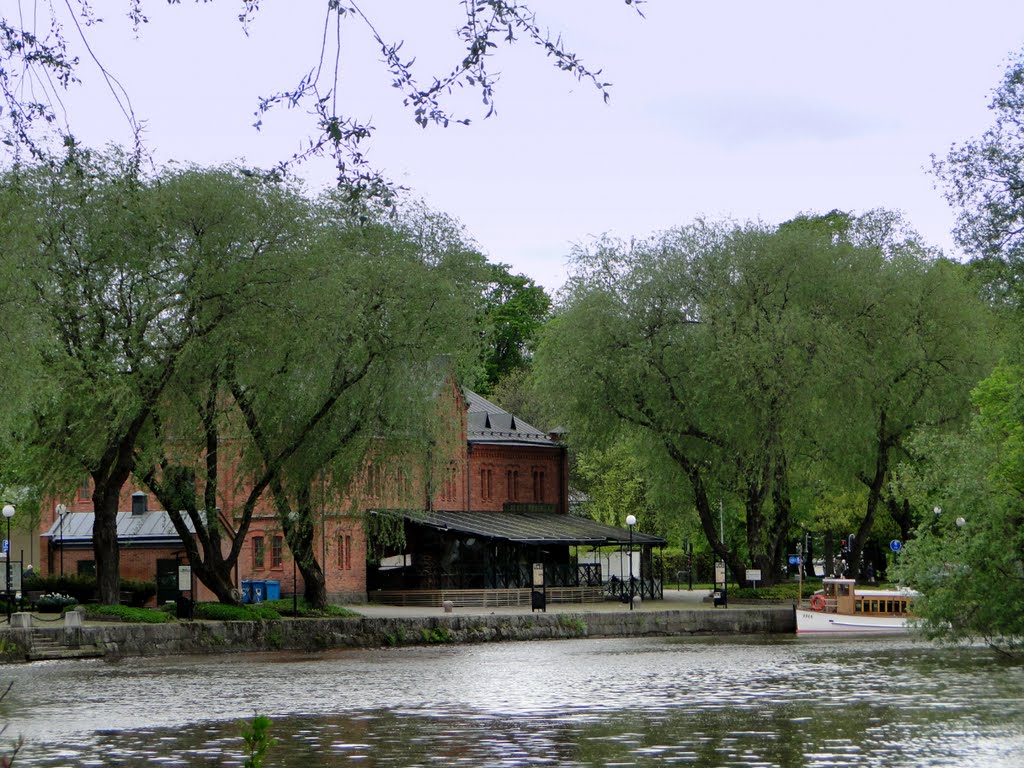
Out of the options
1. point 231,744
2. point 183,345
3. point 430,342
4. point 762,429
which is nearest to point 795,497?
point 762,429

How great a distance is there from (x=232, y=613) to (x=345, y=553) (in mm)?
16180

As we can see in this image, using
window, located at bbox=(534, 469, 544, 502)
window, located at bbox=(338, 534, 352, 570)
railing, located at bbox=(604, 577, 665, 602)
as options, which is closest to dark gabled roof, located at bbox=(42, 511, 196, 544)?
window, located at bbox=(338, 534, 352, 570)

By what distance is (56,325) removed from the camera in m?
38.2

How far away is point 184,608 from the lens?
42156 millimetres

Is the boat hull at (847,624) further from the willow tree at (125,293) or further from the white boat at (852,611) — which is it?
the willow tree at (125,293)

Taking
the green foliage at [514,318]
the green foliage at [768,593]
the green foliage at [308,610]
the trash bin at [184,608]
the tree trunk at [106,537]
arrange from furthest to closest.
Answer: the green foliage at [514,318], the green foliage at [768,593], the green foliage at [308,610], the trash bin at [184,608], the tree trunk at [106,537]

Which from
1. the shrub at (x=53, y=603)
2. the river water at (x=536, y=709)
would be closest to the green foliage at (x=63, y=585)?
the shrub at (x=53, y=603)

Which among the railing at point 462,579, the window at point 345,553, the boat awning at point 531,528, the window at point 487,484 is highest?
the window at point 487,484

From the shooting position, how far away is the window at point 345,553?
2280 inches

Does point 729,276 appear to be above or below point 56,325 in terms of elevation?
above

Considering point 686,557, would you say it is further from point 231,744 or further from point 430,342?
point 231,744

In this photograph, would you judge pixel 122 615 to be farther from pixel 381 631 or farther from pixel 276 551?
pixel 276 551

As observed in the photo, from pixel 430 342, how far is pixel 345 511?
9.45 meters

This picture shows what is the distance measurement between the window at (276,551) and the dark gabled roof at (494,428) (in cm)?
1179
